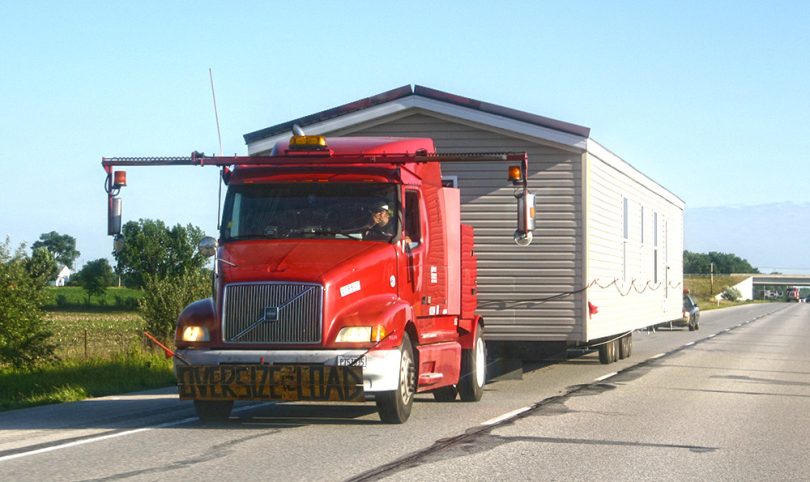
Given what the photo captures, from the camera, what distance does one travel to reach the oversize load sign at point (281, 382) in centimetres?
1084

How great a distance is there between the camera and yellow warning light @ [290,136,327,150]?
12.5 meters

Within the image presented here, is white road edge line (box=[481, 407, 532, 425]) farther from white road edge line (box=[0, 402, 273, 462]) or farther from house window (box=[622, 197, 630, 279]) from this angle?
house window (box=[622, 197, 630, 279])

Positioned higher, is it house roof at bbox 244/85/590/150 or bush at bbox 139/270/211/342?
house roof at bbox 244/85/590/150

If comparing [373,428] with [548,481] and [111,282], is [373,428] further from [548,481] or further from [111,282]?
[111,282]

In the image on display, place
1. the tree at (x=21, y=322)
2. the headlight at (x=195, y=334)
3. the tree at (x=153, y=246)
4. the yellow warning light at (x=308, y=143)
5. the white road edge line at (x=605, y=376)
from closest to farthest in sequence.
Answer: the headlight at (x=195, y=334) < the yellow warning light at (x=308, y=143) < the white road edge line at (x=605, y=376) < the tree at (x=21, y=322) < the tree at (x=153, y=246)

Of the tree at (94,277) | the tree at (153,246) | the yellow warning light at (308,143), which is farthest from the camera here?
the tree at (94,277)

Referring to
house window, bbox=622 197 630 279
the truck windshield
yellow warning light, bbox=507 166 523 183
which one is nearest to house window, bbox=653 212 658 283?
house window, bbox=622 197 630 279

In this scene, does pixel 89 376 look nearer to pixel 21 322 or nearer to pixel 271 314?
pixel 21 322

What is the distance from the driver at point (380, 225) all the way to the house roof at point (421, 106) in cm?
574

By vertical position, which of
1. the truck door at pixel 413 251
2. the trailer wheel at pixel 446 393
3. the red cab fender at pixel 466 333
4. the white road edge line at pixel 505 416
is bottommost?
the white road edge line at pixel 505 416

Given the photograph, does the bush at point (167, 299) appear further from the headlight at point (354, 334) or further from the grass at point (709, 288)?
the grass at point (709, 288)

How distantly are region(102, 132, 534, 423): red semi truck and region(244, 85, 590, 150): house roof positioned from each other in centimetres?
377

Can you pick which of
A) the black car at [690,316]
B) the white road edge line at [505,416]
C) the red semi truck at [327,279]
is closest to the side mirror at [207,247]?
the red semi truck at [327,279]

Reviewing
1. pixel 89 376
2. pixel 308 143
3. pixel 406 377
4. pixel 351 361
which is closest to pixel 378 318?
pixel 351 361
